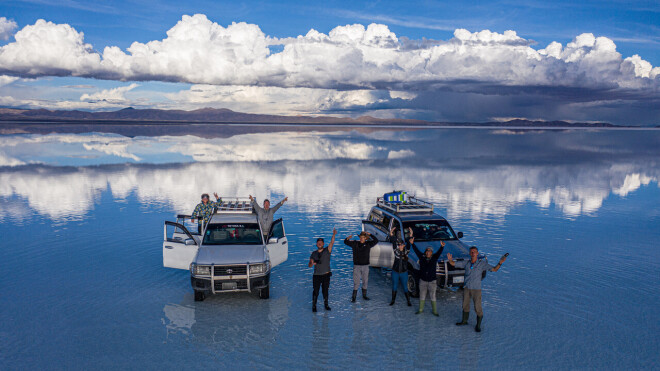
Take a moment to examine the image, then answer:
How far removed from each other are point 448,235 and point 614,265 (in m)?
5.72

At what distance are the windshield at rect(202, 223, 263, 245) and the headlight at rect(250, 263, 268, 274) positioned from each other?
4.41ft

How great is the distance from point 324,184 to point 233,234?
16815mm

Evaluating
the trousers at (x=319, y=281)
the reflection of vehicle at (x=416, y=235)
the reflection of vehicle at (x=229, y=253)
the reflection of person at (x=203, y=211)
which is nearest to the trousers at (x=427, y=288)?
the reflection of vehicle at (x=416, y=235)

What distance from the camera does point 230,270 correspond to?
1085cm

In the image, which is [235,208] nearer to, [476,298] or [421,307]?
[421,307]

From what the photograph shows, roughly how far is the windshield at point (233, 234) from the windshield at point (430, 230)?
425cm

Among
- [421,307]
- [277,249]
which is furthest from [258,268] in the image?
[421,307]

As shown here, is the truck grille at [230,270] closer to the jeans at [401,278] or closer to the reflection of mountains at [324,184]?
the jeans at [401,278]

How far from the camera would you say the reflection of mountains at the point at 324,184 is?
75.3ft

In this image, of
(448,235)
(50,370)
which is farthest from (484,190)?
(50,370)

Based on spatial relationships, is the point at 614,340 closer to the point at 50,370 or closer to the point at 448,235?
the point at 448,235

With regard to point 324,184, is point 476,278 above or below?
above

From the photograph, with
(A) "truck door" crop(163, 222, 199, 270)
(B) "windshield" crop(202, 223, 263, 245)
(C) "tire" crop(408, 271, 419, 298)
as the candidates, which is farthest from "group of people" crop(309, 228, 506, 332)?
(A) "truck door" crop(163, 222, 199, 270)

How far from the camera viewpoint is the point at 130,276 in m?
12.8
